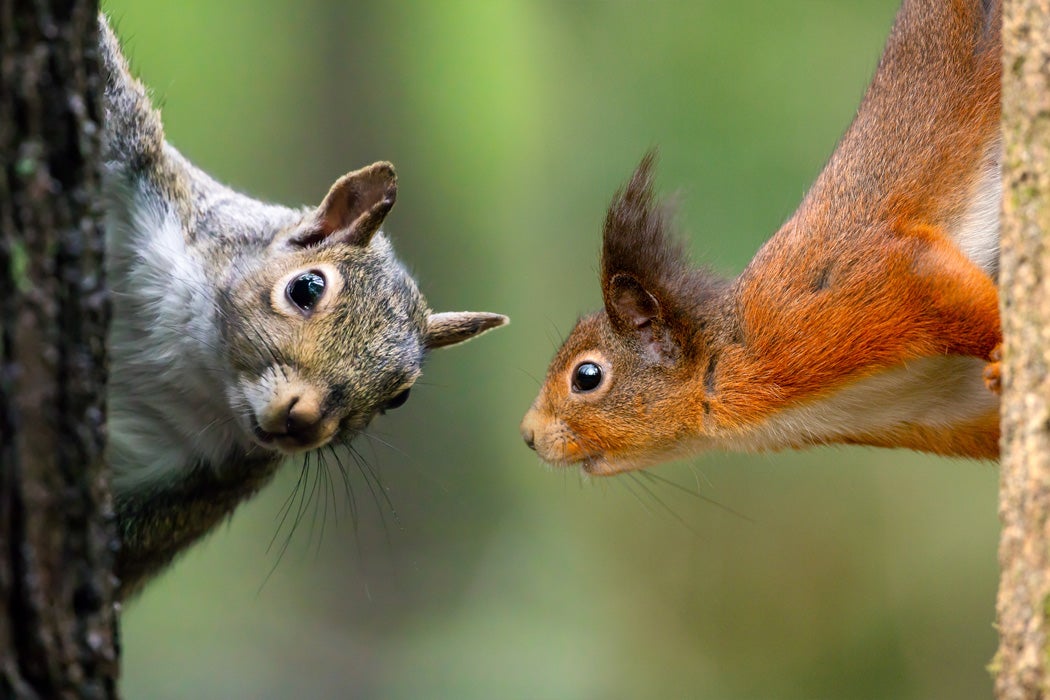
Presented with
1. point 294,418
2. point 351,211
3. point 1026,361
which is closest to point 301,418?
point 294,418

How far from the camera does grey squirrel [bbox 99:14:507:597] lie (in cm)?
188

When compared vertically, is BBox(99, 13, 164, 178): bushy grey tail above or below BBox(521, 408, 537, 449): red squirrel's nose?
above

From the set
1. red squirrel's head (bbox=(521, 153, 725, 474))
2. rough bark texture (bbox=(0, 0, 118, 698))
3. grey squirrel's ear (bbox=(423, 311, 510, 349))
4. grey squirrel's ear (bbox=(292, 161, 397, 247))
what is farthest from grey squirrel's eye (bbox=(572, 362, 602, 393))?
rough bark texture (bbox=(0, 0, 118, 698))

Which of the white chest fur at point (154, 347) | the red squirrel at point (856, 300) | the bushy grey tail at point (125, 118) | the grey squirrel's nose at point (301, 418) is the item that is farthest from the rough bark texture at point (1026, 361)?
the bushy grey tail at point (125, 118)

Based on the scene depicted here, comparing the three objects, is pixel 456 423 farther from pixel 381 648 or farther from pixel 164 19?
pixel 164 19

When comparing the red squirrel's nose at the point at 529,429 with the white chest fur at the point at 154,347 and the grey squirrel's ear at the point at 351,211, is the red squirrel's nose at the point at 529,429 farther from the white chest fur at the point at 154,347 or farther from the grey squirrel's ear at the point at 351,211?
the white chest fur at the point at 154,347

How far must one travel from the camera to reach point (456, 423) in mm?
4223

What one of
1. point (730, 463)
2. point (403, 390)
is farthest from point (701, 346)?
point (730, 463)

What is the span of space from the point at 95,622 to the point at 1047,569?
0.98 metres

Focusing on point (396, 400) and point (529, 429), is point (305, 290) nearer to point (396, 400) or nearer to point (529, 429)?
point (396, 400)

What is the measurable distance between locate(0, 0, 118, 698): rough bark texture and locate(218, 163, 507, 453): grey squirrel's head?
0.72 metres

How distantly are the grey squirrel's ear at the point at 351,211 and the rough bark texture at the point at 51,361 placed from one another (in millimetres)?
1044

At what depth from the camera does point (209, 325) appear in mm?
1948

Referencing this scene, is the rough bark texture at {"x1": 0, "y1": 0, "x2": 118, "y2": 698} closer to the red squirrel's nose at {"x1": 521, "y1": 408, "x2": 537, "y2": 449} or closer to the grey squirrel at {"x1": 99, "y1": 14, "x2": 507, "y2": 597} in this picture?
the grey squirrel at {"x1": 99, "y1": 14, "x2": 507, "y2": 597}
